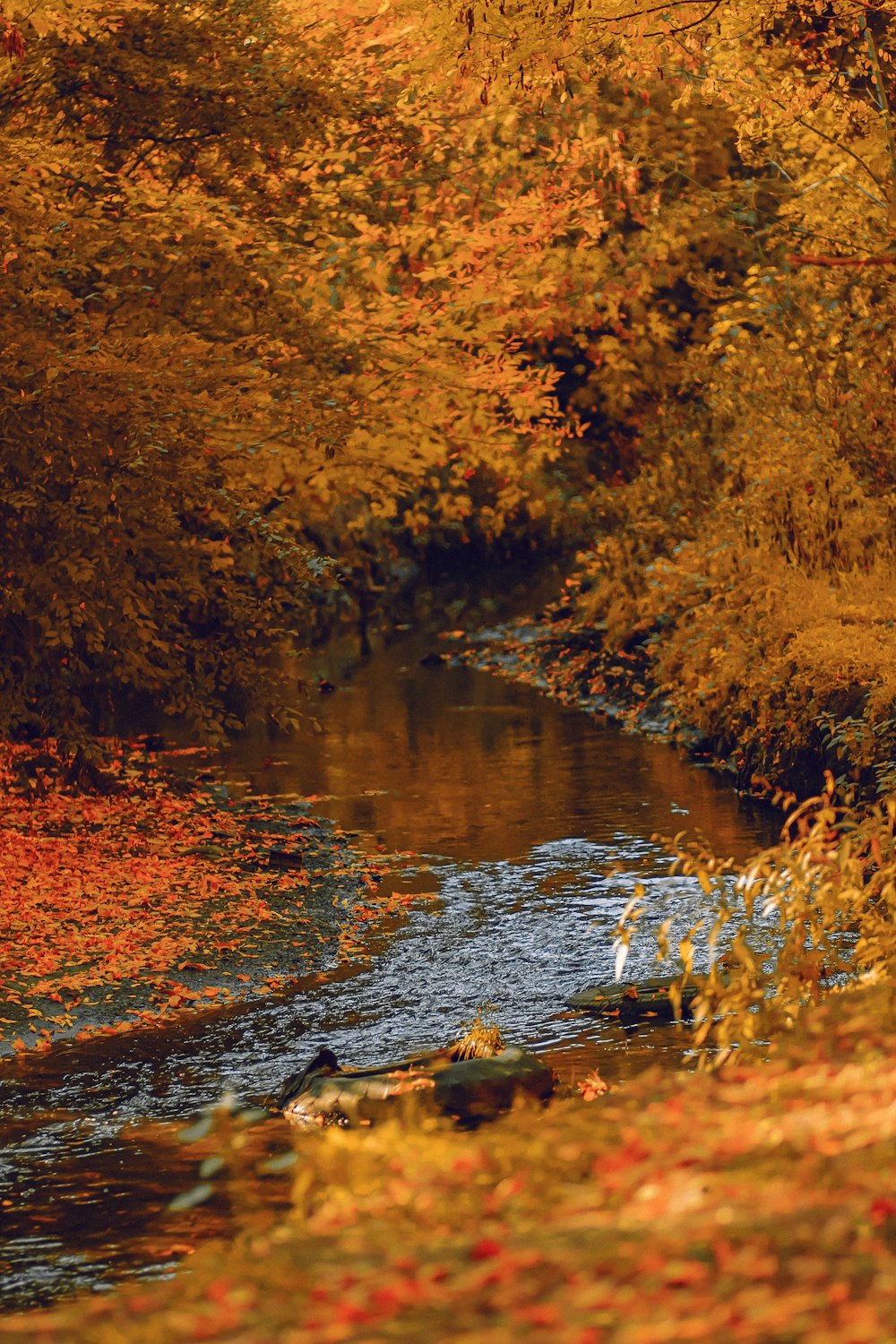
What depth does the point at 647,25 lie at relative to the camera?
11.9 m

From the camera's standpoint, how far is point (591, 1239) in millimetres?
4016

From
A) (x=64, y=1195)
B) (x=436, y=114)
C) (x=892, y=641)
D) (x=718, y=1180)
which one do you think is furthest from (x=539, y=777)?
(x=718, y=1180)

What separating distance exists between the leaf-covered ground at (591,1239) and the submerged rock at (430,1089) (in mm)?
2924

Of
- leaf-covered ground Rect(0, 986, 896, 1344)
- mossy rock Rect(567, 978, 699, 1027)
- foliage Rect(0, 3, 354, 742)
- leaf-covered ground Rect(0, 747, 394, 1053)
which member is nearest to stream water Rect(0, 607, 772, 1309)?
mossy rock Rect(567, 978, 699, 1027)

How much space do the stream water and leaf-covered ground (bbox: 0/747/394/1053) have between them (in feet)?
1.39

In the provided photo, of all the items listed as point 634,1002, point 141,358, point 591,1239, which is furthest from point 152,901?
point 591,1239

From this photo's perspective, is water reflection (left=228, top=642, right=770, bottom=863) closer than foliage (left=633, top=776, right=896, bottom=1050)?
Result: No

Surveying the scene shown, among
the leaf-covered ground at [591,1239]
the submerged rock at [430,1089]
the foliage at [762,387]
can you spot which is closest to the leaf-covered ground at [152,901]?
the submerged rock at [430,1089]

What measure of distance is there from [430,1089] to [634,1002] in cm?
218

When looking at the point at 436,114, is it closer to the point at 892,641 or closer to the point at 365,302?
the point at 365,302

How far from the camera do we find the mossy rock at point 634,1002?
31.8 ft

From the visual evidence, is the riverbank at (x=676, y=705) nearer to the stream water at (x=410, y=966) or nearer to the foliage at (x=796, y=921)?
the stream water at (x=410, y=966)

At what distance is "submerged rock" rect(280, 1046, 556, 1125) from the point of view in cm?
798

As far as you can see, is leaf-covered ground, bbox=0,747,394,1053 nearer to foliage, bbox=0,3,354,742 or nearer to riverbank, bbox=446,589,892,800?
foliage, bbox=0,3,354,742
